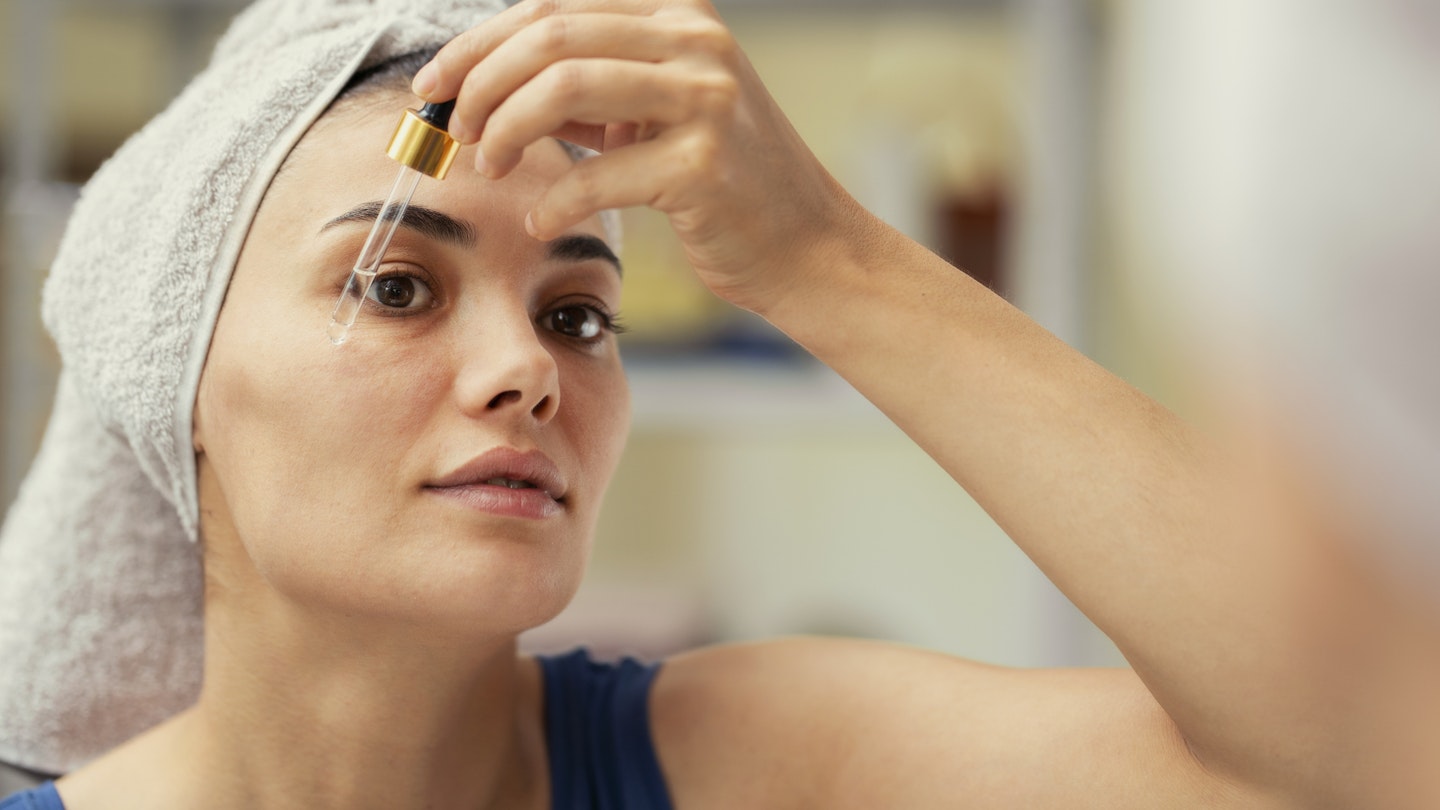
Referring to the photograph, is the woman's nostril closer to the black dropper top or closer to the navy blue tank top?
the black dropper top

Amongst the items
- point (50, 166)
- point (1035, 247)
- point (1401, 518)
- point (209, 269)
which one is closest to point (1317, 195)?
point (1401, 518)

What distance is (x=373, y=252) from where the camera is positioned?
881 millimetres

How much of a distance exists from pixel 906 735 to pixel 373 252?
1.75ft

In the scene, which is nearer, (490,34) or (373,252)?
(490,34)

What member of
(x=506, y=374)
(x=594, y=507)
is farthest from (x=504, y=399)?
(x=594, y=507)

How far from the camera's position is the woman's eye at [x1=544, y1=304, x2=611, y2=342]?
975mm

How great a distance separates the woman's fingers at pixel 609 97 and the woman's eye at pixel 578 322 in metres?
0.30

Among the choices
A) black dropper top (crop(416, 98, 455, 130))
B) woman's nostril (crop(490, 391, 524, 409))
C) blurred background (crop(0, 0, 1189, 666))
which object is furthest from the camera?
blurred background (crop(0, 0, 1189, 666))

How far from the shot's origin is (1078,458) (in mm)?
727

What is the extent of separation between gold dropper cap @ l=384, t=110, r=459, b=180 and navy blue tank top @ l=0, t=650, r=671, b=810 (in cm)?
54

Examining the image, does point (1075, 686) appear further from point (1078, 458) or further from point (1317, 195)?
point (1317, 195)

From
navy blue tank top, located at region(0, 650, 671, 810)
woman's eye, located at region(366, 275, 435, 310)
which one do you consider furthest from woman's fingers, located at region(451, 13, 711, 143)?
navy blue tank top, located at region(0, 650, 671, 810)

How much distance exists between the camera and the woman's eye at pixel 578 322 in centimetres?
97

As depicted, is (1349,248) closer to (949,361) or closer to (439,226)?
(949,361)
